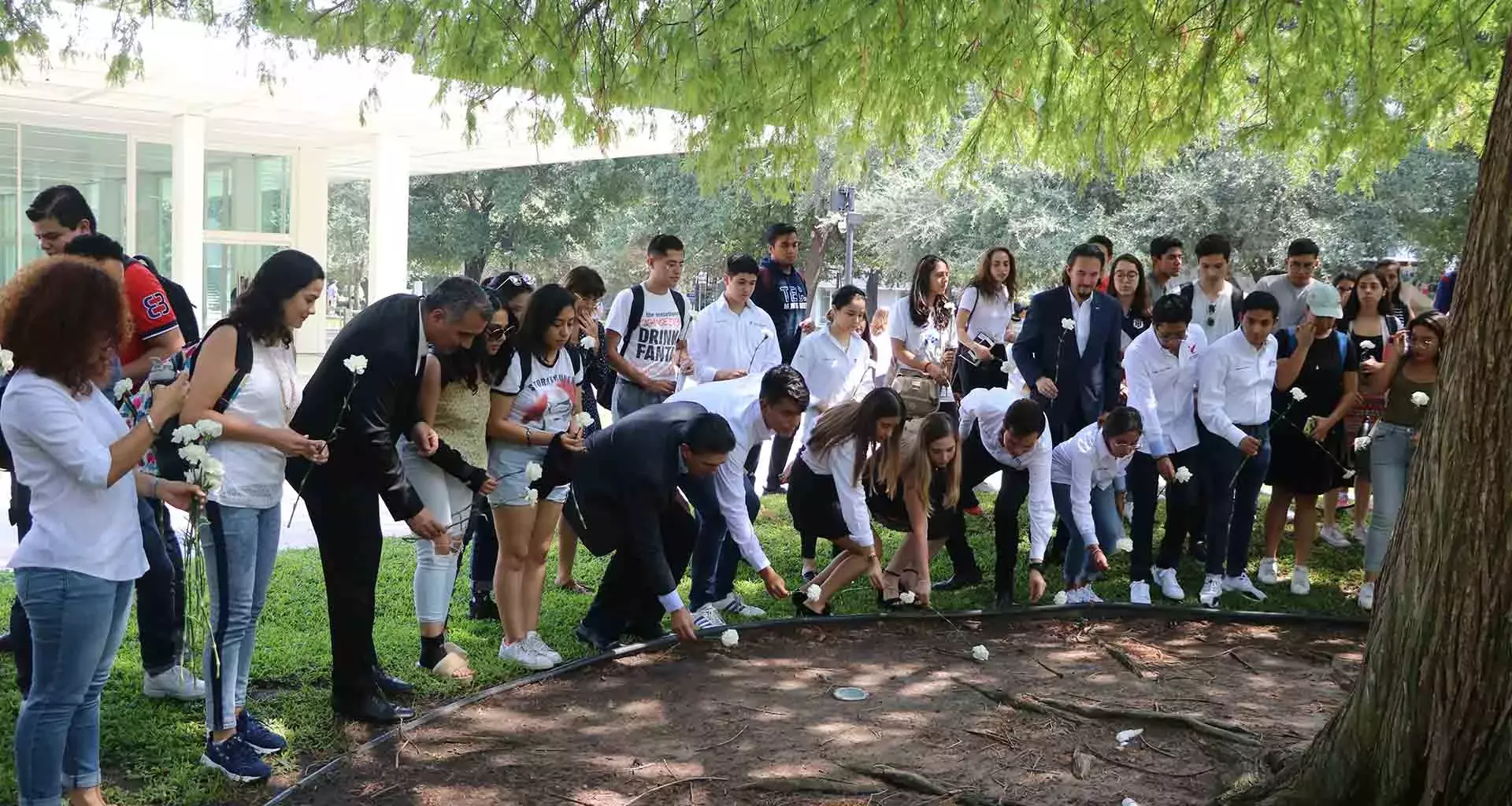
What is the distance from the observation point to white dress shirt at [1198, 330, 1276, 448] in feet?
23.4

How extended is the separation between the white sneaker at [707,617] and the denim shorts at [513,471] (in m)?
1.11

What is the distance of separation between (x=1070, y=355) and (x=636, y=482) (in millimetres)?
3363

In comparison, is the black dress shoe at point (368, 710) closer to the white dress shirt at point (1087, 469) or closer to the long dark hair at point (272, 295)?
the long dark hair at point (272, 295)

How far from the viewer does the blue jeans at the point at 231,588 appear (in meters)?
4.20

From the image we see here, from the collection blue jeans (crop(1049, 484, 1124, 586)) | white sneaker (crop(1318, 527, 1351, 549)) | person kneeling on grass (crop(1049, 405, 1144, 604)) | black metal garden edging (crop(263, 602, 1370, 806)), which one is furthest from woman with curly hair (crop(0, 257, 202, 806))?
white sneaker (crop(1318, 527, 1351, 549))

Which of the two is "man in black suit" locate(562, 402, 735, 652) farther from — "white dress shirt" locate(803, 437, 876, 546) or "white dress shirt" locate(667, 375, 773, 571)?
"white dress shirt" locate(803, 437, 876, 546)

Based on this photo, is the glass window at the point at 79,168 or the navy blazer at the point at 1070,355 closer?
the navy blazer at the point at 1070,355

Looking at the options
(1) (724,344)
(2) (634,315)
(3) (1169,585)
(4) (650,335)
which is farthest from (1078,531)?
(2) (634,315)

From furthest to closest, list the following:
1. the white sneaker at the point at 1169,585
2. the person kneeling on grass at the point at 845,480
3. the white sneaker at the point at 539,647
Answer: the white sneaker at the point at 1169,585
the person kneeling on grass at the point at 845,480
the white sneaker at the point at 539,647

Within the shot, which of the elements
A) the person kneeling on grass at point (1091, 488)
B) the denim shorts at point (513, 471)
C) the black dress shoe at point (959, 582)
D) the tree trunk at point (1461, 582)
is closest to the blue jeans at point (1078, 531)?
the person kneeling on grass at point (1091, 488)

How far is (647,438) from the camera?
555cm

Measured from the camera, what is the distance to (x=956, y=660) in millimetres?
6117

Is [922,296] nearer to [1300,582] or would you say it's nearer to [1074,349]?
[1074,349]

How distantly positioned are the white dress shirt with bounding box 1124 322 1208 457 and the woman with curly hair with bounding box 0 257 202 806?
17.3 feet
